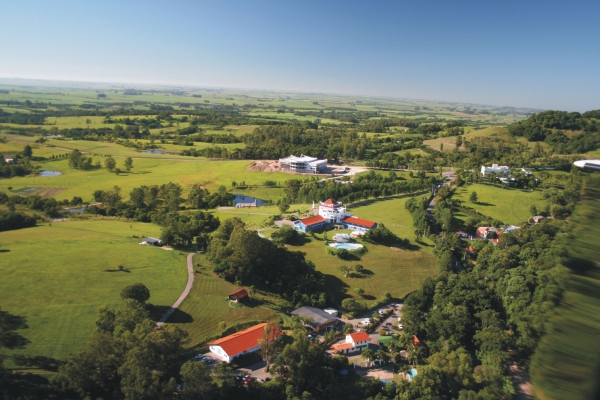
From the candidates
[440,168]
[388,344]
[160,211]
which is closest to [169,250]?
[160,211]

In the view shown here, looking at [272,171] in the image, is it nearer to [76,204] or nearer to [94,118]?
[76,204]

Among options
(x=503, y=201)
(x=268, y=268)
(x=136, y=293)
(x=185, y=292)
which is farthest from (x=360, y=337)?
(x=503, y=201)

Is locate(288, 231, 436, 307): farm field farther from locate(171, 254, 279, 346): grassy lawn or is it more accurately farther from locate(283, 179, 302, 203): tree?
locate(283, 179, 302, 203): tree

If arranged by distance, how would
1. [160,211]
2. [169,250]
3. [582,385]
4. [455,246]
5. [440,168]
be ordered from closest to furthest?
[582,385] → [169,250] → [455,246] → [160,211] → [440,168]

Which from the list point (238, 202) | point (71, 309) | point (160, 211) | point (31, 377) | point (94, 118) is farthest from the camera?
point (94, 118)

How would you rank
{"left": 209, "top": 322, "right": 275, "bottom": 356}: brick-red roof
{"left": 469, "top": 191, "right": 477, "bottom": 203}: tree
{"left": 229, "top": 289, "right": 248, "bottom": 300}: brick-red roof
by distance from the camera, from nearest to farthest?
{"left": 209, "top": 322, "right": 275, "bottom": 356}: brick-red roof, {"left": 229, "top": 289, "right": 248, "bottom": 300}: brick-red roof, {"left": 469, "top": 191, "right": 477, "bottom": 203}: tree

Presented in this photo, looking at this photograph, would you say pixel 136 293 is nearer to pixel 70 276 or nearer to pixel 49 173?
pixel 70 276

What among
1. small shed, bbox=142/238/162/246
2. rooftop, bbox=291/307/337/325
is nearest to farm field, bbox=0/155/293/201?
small shed, bbox=142/238/162/246
